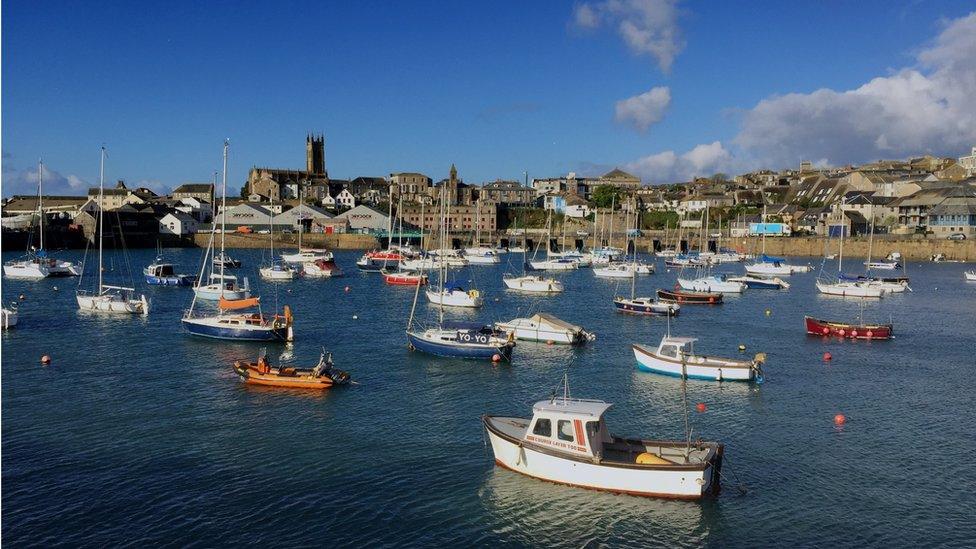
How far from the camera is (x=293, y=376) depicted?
32906 mm

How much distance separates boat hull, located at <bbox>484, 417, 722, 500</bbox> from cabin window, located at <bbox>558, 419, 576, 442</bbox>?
1.99 feet

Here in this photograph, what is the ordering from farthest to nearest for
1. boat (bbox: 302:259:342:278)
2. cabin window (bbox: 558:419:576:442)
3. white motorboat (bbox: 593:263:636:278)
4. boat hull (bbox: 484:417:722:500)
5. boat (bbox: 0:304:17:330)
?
1. boat (bbox: 302:259:342:278)
2. white motorboat (bbox: 593:263:636:278)
3. boat (bbox: 0:304:17:330)
4. cabin window (bbox: 558:419:576:442)
5. boat hull (bbox: 484:417:722:500)

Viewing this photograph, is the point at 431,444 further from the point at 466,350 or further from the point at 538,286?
the point at 538,286

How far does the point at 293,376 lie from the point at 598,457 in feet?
53.2

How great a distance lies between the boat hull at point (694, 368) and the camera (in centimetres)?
3556

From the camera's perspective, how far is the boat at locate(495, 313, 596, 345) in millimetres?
44969

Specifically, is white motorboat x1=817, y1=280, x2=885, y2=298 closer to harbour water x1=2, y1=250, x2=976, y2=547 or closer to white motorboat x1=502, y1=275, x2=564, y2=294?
white motorboat x1=502, y1=275, x2=564, y2=294

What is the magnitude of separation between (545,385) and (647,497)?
44.5 ft

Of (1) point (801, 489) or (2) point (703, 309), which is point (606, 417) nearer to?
(1) point (801, 489)

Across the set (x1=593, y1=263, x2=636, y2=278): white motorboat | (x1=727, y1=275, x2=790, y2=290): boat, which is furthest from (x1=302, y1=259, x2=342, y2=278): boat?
(x1=727, y1=275, x2=790, y2=290): boat

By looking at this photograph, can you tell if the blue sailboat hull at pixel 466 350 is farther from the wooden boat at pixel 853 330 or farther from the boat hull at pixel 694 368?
the wooden boat at pixel 853 330

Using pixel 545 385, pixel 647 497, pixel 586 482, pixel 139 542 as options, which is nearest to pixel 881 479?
pixel 647 497

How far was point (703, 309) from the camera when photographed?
65688 mm

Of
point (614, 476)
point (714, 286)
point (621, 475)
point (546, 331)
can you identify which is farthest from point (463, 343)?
point (714, 286)
